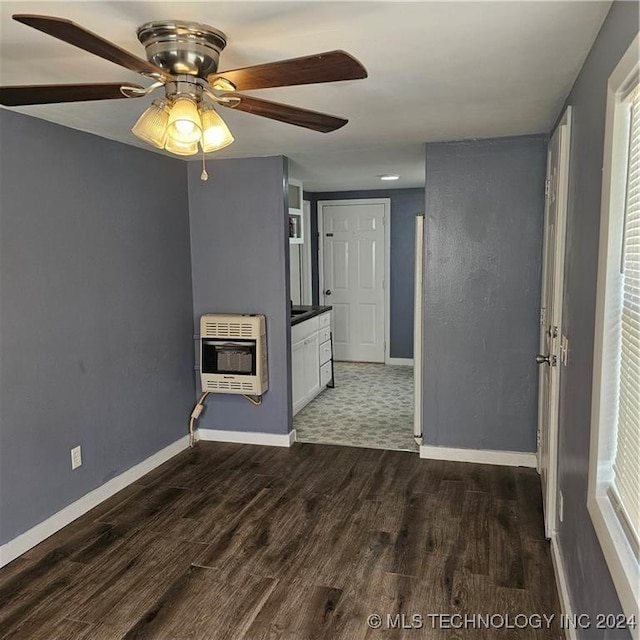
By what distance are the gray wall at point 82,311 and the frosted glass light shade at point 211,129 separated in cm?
141

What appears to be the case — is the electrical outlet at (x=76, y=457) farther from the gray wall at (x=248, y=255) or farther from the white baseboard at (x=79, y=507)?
the gray wall at (x=248, y=255)

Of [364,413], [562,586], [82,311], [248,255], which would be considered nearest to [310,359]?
[364,413]

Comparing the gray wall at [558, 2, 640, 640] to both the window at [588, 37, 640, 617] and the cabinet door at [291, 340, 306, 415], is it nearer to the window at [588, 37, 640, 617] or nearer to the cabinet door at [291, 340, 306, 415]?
the window at [588, 37, 640, 617]

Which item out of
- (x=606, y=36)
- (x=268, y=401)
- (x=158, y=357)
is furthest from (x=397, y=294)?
(x=606, y=36)

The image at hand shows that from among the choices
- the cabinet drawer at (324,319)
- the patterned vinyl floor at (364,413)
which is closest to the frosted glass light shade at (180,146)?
the patterned vinyl floor at (364,413)

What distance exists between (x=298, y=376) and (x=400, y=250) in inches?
106

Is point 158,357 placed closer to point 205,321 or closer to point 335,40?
point 205,321

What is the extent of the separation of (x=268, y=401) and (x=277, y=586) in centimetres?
189

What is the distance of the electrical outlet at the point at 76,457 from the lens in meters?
3.15

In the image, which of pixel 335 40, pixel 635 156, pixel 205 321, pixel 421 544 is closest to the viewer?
pixel 635 156

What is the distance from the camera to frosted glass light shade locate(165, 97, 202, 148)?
1676mm

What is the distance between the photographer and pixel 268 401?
4.30 meters

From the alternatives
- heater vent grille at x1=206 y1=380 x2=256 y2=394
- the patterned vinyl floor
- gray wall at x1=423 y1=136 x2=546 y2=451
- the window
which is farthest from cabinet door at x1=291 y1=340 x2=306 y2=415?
the window

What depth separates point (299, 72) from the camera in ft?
5.05
